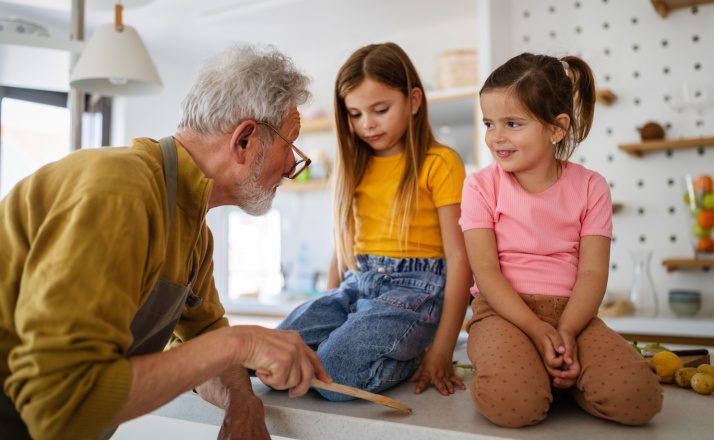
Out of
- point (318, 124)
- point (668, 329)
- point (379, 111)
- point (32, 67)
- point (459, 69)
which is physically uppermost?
point (32, 67)

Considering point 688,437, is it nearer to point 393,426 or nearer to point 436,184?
point 393,426

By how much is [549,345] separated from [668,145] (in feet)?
6.66

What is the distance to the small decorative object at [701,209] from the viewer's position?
8.52 feet

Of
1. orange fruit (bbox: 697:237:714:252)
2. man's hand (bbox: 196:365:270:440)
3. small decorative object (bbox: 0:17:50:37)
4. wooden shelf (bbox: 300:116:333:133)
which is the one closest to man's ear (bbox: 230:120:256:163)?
man's hand (bbox: 196:365:270:440)

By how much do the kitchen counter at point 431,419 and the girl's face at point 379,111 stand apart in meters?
0.65

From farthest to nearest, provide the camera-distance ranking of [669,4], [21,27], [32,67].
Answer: [32,67] → [669,4] → [21,27]

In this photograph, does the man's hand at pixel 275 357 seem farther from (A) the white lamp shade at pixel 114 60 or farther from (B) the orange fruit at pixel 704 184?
(B) the orange fruit at pixel 704 184

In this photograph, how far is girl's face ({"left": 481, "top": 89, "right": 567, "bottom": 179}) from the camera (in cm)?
127

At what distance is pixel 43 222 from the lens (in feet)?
2.69

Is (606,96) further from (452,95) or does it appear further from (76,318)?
(76,318)

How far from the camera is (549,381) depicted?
1090 mm

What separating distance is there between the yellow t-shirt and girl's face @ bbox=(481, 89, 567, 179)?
271mm

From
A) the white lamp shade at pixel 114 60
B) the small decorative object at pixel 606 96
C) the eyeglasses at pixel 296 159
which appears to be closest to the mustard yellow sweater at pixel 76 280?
the eyeglasses at pixel 296 159

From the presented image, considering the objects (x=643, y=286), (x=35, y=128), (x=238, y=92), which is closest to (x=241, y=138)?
(x=238, y=92)
